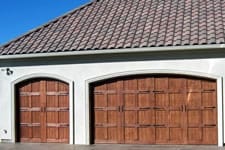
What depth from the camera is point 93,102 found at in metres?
18.2

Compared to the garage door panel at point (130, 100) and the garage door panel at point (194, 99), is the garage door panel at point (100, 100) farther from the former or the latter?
the garage door panel at point (194, 99)

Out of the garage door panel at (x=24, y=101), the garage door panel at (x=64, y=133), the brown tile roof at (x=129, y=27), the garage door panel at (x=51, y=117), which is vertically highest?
the brown tile roof at (x=129, y=27)

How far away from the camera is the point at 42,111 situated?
1886 centimetres

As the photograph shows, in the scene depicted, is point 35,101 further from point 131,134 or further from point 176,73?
point 176,73

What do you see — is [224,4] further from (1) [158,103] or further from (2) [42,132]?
(2) [42,132]

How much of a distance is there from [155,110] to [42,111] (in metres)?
4.21

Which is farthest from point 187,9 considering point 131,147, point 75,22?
point 131,147

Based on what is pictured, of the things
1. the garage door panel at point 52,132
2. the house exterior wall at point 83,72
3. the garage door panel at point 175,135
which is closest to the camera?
the house exterior wall at point 83,72

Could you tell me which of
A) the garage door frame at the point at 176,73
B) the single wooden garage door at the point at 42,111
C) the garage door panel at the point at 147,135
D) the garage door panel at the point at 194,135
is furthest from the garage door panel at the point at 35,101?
the garage door panel at the point at 194,135

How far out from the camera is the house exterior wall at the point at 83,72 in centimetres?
1681

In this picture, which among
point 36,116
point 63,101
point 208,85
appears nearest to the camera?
point 208,85

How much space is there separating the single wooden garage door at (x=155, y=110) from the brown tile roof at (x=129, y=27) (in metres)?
1.35

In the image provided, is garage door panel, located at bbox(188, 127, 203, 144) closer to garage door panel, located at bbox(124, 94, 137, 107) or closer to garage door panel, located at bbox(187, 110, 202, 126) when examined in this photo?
garage door panel, located at bbox(187, 110, 202, 126)

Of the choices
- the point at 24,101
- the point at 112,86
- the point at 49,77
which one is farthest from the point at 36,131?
the point at 112,86
